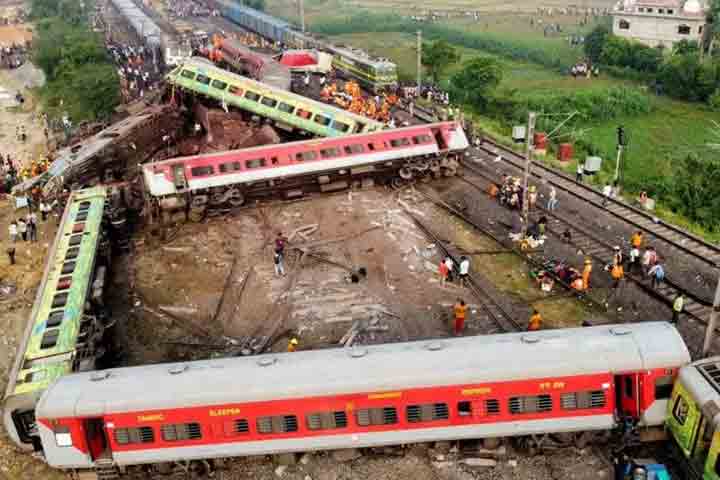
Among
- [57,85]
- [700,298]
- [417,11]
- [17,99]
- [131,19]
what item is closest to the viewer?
[700,298]

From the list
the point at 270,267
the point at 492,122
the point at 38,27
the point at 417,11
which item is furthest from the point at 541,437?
the point at 417,11

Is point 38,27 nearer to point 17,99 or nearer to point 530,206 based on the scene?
point 17,99

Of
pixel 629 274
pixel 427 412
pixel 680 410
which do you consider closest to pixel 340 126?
pixel 629 274

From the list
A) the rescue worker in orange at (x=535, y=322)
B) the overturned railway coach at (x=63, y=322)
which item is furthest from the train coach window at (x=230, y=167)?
the rescue worker in orange at (x=535, y=322)

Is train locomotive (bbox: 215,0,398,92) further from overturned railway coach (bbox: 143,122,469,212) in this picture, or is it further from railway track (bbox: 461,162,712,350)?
railway track (bbox: 461,162,712,350)

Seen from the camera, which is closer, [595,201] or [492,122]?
[595,201]

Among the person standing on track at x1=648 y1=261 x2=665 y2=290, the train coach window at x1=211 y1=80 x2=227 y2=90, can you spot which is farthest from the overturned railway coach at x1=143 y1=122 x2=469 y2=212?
the person standing on track at x1=648 y1=261 x2=665 y2=290

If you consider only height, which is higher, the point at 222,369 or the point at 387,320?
the point at 222,369

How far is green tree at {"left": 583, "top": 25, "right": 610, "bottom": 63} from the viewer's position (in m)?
78.2

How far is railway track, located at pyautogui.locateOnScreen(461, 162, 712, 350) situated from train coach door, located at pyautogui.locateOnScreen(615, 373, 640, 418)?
8.32m

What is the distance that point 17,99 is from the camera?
6988 cm

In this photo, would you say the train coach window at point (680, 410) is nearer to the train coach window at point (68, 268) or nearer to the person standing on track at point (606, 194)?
the person standing on track at point (606, 194)

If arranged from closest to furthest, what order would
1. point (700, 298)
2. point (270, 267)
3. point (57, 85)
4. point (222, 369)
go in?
1. point (222, 369)
2. point (700, 298)
3. point (270, 267)
4. point (57, 85)

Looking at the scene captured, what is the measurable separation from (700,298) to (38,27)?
4232 inches
